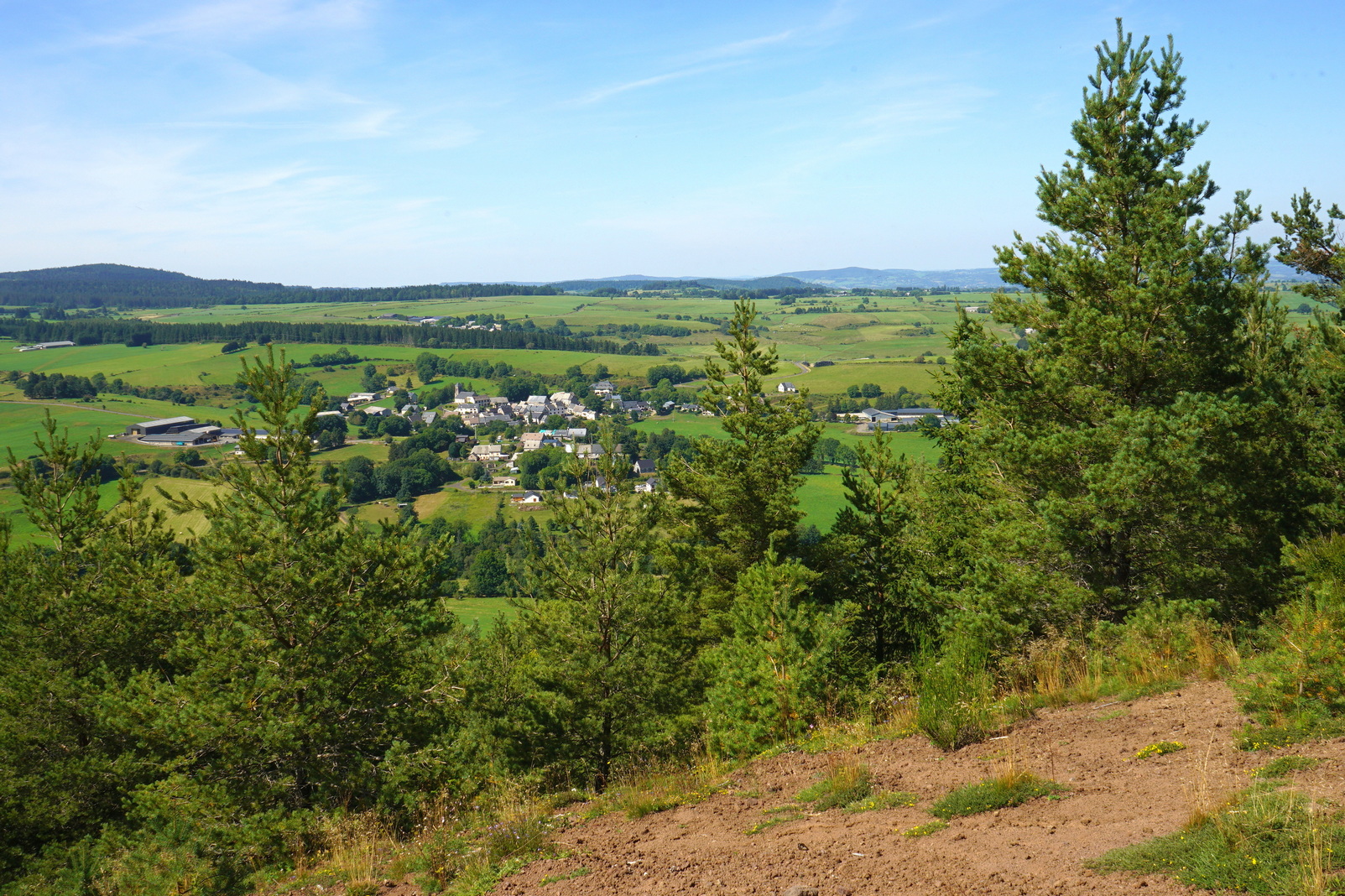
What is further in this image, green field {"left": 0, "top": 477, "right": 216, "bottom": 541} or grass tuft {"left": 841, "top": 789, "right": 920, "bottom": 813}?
green field {"left": 0, "top": 477, "right": 216, "bottom": 541}

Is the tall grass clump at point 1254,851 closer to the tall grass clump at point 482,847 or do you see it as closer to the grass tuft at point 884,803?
the grass tuft at point 884,803

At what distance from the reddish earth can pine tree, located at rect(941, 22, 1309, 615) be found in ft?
14.1

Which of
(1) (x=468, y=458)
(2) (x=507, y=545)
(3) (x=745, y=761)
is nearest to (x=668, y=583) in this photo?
(3) (x=745, y=761)

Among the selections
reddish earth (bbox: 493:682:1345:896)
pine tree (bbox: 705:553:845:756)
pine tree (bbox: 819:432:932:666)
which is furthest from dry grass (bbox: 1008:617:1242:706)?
pine tree (bbox: 819:432:932:666)

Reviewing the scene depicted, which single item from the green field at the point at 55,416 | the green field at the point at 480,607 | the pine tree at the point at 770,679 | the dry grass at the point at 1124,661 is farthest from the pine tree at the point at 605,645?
the green field at the point at 55,416

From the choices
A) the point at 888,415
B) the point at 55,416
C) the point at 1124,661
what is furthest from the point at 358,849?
the point at 55,416

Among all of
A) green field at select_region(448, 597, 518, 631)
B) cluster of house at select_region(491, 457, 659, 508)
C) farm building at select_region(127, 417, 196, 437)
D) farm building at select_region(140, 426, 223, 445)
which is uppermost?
farm building at select_region(127, 417, 196, 437)

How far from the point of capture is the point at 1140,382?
12.8 m

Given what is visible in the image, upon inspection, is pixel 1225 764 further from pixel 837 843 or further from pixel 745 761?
pixel 745 761

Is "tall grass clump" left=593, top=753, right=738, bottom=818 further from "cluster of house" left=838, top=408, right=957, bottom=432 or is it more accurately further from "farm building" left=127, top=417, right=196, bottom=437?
"farm building" left=127, top=417, right=196, bottom=437

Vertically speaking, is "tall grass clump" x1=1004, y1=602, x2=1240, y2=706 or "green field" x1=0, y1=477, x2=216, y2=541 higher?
"tall grass clump" x1=1004, y1=602, x2=1240, y2=706

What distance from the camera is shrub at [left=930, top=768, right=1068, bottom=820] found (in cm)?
628

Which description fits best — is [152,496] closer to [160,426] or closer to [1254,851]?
[160,426]

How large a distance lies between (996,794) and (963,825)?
18.4 inches
